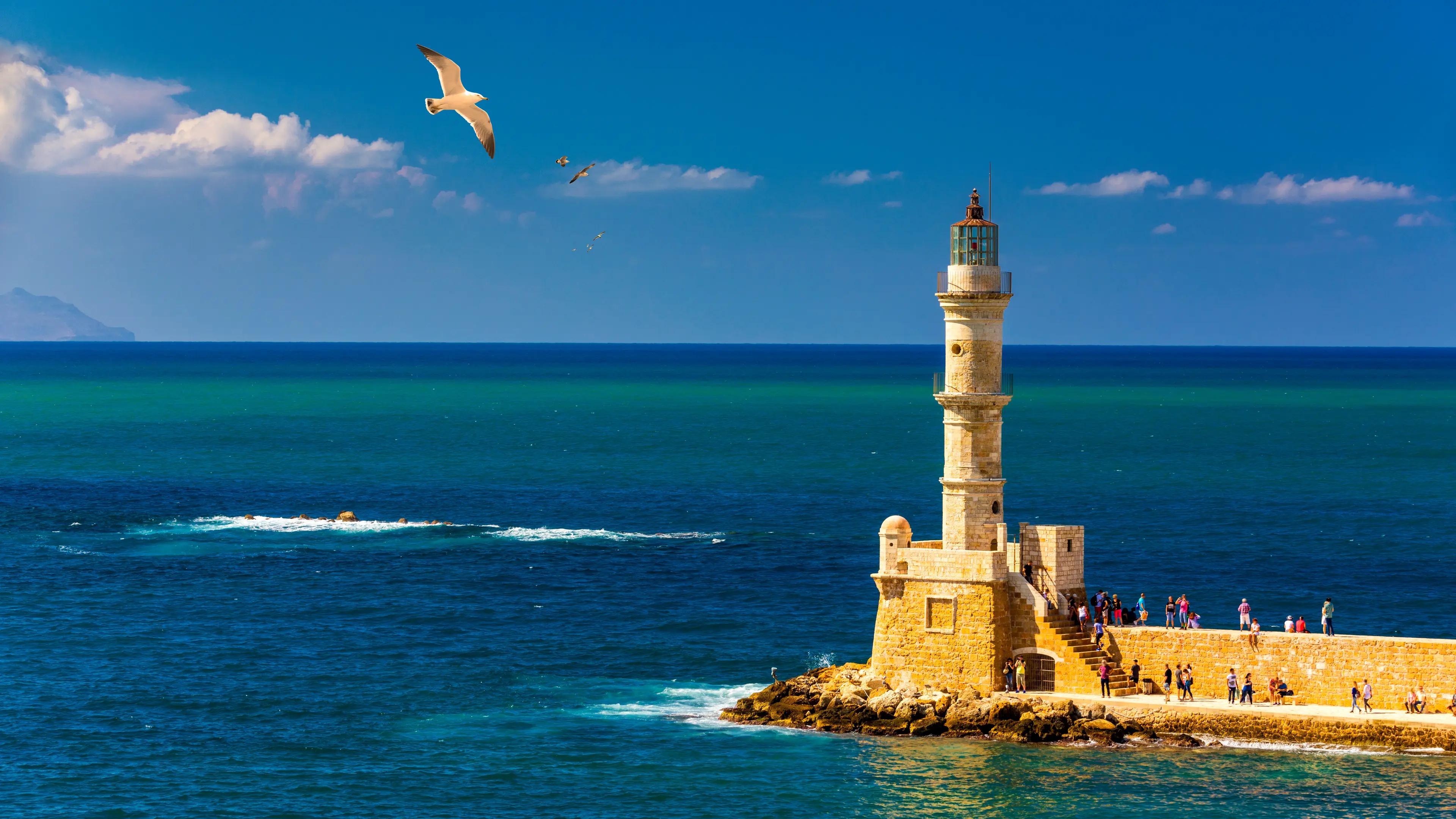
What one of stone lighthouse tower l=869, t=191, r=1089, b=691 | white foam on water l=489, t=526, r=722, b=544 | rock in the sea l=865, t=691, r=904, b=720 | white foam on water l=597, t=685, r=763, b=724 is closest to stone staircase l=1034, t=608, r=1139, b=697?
stone lighthouse tower l=869, t=191, r=1089, b=691

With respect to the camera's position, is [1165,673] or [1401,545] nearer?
[1165,673]

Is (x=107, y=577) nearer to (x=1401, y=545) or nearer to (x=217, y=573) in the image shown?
(x=217, y=573)

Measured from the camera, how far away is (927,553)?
46.8 m

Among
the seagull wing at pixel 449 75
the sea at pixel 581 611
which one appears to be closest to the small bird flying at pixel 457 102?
the seagull wing at pixel 449 75

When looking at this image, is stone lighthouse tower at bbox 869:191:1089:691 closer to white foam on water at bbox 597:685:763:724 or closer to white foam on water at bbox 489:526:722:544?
white foam on water at bbox 597:685:763:724

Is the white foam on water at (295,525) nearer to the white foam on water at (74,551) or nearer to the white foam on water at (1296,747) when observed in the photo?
the white foam on water at (74,551)

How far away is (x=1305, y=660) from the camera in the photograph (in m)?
44.6

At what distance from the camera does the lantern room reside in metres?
47.2

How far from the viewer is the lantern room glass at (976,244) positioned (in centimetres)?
4712

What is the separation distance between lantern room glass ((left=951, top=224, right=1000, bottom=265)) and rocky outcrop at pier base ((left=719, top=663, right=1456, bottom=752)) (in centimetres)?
1000

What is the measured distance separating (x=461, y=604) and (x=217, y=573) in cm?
1204

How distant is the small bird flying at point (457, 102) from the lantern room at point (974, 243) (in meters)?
17.7

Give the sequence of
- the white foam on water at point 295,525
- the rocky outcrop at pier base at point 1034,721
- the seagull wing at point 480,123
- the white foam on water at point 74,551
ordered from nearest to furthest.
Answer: the seagull wing at point 480,123, the rocky outcrop at pier base at point 1034,721, the white foam on water at point 74,551, the white foam on water at point 295,525

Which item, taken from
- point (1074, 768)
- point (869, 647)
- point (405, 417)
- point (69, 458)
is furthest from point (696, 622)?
point (405, 417)
